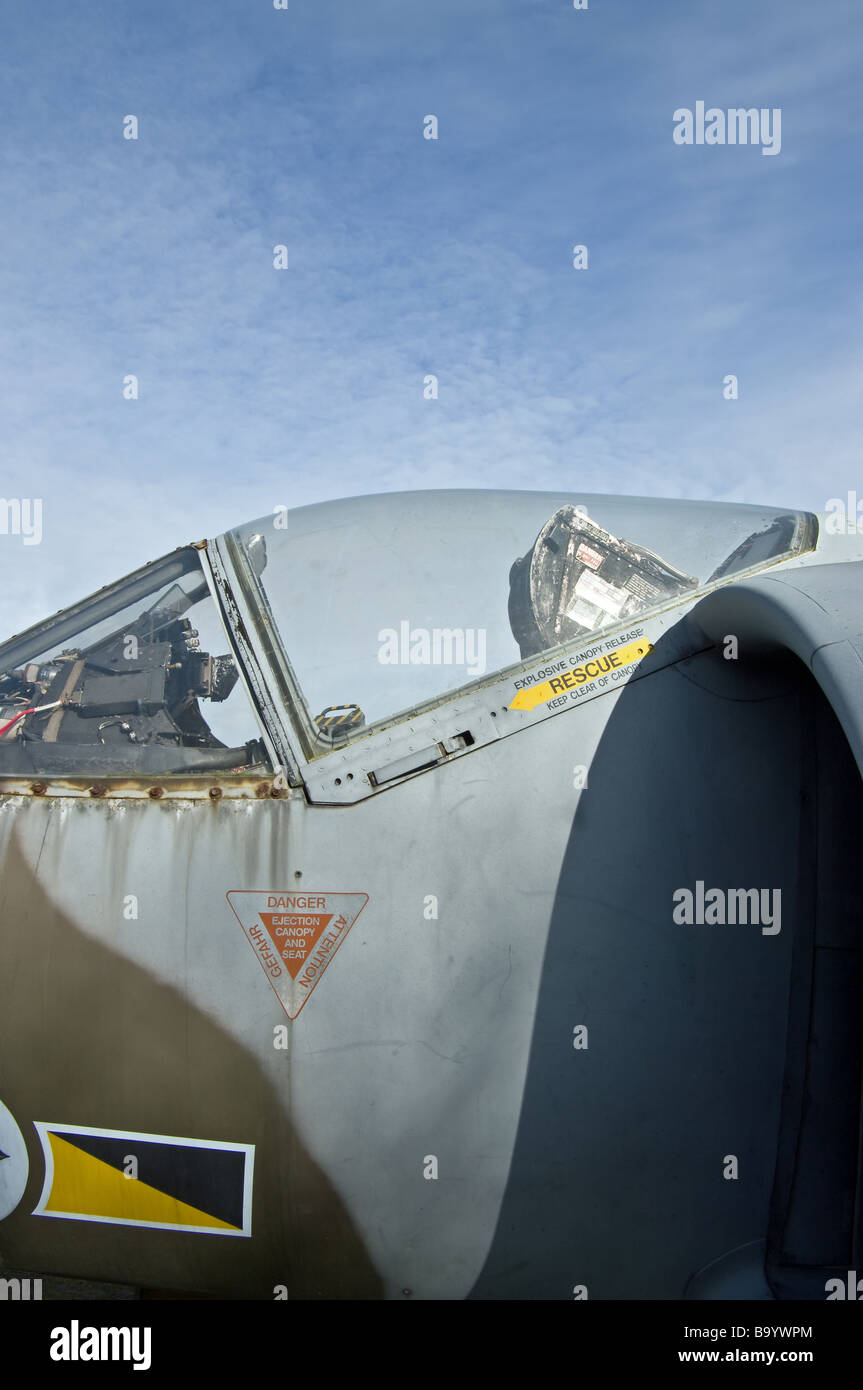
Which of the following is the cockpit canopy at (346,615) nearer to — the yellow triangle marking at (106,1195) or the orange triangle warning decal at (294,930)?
the orange triangle warning decal at (294,930)

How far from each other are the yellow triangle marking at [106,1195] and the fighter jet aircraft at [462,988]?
1 centimetres

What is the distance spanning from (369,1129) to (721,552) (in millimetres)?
2504

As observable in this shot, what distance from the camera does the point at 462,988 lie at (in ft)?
9.62

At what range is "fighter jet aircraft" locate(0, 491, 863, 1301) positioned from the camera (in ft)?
9.57

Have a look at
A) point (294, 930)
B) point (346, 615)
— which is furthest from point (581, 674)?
point (294, 930)

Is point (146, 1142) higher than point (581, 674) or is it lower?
lower

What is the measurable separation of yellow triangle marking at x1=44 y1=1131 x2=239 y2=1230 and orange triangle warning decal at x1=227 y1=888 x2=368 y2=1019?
77cm

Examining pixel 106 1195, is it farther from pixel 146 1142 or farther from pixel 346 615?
pixel 346 615

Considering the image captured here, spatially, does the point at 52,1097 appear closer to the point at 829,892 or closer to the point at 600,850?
the point at 600,850

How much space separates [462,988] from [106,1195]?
1.42 meters

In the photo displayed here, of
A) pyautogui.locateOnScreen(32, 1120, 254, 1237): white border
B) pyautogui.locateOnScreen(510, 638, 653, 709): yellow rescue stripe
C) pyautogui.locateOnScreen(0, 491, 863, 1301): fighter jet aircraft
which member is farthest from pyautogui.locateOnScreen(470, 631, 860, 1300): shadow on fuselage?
pyautogui.locateOnScreen(32, 1120, 254, 1237): white border

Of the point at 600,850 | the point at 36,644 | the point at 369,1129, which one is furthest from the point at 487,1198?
the point at 36,644

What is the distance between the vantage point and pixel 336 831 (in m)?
3.02
